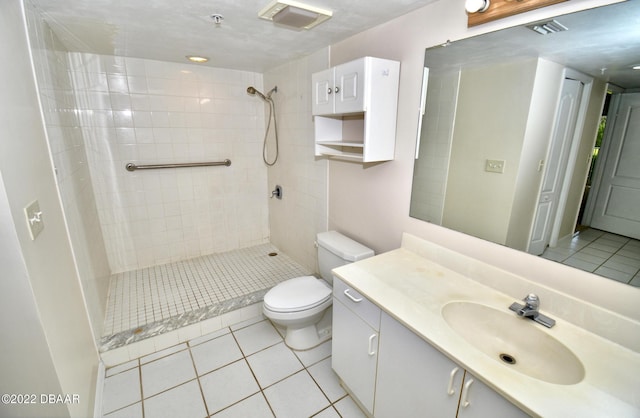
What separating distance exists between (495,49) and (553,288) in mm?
1029

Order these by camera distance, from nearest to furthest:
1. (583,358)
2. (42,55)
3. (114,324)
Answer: (583,358) < (42,55) < (114,324)

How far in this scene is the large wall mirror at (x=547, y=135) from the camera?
957mm

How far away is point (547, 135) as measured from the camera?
1.11 m

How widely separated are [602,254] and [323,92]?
5.14 feet

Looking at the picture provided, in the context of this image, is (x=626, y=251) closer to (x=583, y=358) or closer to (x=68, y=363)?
(x=583, y=358)

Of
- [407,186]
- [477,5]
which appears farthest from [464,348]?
[477,5]

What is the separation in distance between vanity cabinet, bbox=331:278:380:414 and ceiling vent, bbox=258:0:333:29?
1.34 m

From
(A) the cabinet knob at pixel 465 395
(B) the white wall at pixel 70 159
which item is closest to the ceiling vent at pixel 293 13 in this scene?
(B) the white wall at pixel 70 159

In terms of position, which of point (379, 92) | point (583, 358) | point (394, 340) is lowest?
point (394, 340)

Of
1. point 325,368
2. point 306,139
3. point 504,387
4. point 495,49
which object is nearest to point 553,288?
point 504,387

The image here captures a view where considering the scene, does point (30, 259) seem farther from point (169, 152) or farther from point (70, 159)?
point (169, 152)

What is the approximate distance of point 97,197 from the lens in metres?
2.53

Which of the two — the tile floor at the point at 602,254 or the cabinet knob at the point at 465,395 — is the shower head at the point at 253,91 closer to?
the tile floor at the point at 602,254

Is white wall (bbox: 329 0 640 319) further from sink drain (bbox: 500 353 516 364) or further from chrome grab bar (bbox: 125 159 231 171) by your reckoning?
chrome grab bar (bbox: 125 159 231 171)
